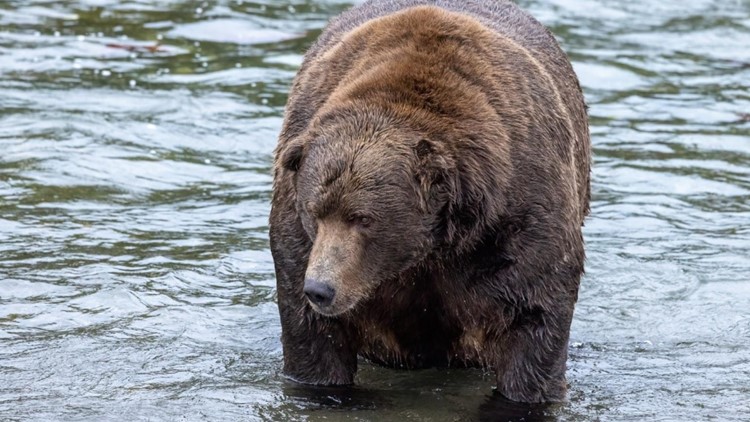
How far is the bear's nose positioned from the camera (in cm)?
566

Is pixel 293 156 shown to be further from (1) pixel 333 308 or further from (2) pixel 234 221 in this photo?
(2) pixel 234 221

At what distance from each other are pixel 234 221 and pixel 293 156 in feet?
12.1

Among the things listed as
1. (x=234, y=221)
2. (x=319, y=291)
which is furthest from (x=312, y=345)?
(x=234, y=221)

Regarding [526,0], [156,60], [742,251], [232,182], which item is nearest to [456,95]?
[742,251]

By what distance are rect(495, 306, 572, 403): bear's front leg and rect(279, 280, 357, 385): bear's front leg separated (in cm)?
73

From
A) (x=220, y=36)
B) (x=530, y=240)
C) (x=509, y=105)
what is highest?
(x=509, y=105)

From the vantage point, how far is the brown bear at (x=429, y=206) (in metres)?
5.77

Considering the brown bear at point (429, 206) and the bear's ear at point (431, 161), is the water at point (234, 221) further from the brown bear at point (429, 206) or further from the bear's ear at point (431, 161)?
the bear's ear at point (431, 161)

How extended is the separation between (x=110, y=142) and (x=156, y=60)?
2679mm

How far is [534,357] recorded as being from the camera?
6434mm

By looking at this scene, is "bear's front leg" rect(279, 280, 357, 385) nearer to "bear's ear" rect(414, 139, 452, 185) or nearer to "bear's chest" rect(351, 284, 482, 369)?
"bear's chest" rect(351, 284, 482, 369)

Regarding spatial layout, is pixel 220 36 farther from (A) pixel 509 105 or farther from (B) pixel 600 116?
(A) pixel 509 105

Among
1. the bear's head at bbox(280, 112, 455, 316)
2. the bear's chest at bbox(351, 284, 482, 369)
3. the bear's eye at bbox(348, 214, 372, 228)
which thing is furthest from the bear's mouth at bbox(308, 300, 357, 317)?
the bear's chest at bbox(351, 284, 482, 369)

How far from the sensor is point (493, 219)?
19.5 ft
